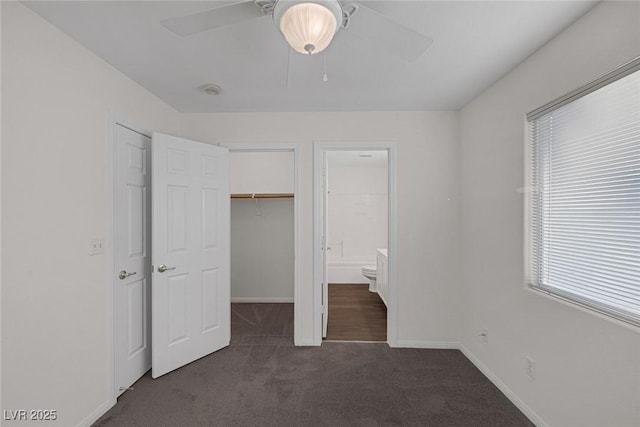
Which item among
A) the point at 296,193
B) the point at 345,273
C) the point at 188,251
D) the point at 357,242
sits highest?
the point at 296,193

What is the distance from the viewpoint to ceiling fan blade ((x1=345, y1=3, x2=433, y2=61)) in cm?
116

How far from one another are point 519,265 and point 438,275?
3.28 feet

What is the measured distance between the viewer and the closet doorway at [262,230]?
4414 millimetres

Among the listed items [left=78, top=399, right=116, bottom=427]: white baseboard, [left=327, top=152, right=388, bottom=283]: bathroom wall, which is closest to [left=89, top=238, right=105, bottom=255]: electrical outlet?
[left=78, top=399, right=116, bottom=427]: white baseboard

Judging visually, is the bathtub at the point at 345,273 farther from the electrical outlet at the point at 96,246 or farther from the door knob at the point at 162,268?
the electrical outlet at the point at 96,246

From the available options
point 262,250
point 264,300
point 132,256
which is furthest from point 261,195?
point 132,256

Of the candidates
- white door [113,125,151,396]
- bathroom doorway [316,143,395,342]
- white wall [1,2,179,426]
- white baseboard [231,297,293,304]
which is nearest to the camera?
white wall [1,2,179,426]

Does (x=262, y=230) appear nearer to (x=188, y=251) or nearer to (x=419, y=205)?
(x=188, y=251)

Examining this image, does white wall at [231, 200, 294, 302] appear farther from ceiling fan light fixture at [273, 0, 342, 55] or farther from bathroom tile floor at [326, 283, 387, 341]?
ceiling fan light fixture at [273, 0, 342, 55]

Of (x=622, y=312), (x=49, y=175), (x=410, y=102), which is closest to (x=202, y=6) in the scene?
(x=49, y=175)

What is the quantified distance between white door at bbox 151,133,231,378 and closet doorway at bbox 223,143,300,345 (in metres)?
1.40

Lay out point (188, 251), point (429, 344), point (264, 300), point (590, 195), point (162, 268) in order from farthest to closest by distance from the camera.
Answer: point (264, 300)
point (429, 344)
point (188, 251)
point (162, 268)
point (590, 195)

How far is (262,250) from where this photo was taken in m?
4.63

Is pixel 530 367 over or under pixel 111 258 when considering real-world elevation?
under
